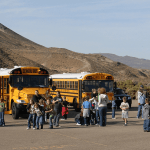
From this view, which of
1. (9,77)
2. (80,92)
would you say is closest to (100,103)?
(9,77)

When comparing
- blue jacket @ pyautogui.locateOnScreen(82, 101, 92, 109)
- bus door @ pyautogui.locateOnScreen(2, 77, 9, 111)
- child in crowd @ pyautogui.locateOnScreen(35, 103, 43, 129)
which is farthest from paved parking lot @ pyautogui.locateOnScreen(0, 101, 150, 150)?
bus door @ pyautogui.locateOnScreen(2, 77, 9, 111)

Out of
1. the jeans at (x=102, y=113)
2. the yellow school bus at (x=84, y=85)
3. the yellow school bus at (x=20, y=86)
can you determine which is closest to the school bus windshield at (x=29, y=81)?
the yellow school bus at (x=20, y=86)

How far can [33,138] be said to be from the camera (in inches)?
484

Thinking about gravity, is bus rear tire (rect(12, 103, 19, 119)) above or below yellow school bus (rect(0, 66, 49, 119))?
below

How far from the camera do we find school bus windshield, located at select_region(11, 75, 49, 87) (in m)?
19.9

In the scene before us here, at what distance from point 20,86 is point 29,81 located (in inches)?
32.4

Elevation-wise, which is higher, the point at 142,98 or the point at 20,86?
the point at 20,86

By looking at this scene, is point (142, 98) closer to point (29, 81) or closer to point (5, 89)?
point (29, 81)

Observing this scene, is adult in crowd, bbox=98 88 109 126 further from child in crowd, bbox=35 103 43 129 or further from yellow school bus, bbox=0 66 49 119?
yellow school bus, bbox=0 66 49 119

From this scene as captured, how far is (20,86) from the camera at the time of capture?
63.7 ft

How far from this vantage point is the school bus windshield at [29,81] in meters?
19.9

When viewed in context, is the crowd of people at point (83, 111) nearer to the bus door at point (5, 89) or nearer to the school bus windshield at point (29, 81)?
the school bus windshield at point (29, 81)

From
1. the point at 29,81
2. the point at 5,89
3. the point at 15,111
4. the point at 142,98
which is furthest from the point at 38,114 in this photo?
the point at 142,98

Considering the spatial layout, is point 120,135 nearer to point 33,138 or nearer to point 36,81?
point 33,138
